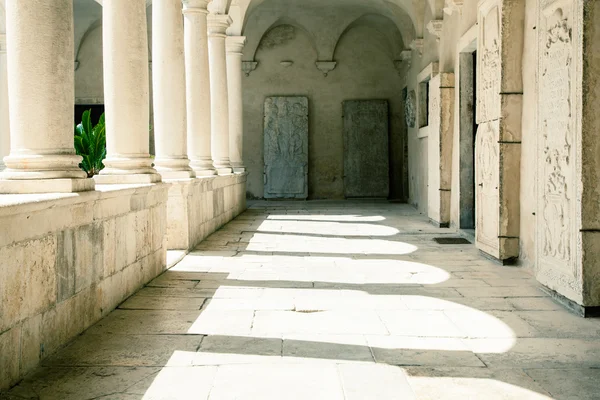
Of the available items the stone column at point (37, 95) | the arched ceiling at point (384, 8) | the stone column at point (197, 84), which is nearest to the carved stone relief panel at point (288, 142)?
the arched ceiling at point (384, 8)

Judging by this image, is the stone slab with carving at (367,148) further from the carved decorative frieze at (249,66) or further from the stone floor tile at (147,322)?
the stone floor tile at (147,322)

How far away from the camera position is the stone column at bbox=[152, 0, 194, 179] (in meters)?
6.93

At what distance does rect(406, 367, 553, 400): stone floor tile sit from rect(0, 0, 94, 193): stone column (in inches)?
90.0

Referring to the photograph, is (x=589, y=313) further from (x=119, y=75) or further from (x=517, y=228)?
(x=119, y=75)

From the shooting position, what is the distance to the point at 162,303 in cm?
461

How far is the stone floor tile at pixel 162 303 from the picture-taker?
4.48m

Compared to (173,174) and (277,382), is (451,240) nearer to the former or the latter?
(173,174)

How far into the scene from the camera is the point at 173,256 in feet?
22.3

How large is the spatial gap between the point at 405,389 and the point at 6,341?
181 cm

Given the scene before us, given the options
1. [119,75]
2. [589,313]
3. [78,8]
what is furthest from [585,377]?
[78,8]

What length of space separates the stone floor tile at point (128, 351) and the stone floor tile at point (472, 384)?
46.4 inches

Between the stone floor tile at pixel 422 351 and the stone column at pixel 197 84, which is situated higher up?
the stone column at pixel 197 84

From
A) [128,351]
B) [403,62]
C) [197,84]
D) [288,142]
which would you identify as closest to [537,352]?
[128,351]

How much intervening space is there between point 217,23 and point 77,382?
8.61 m
